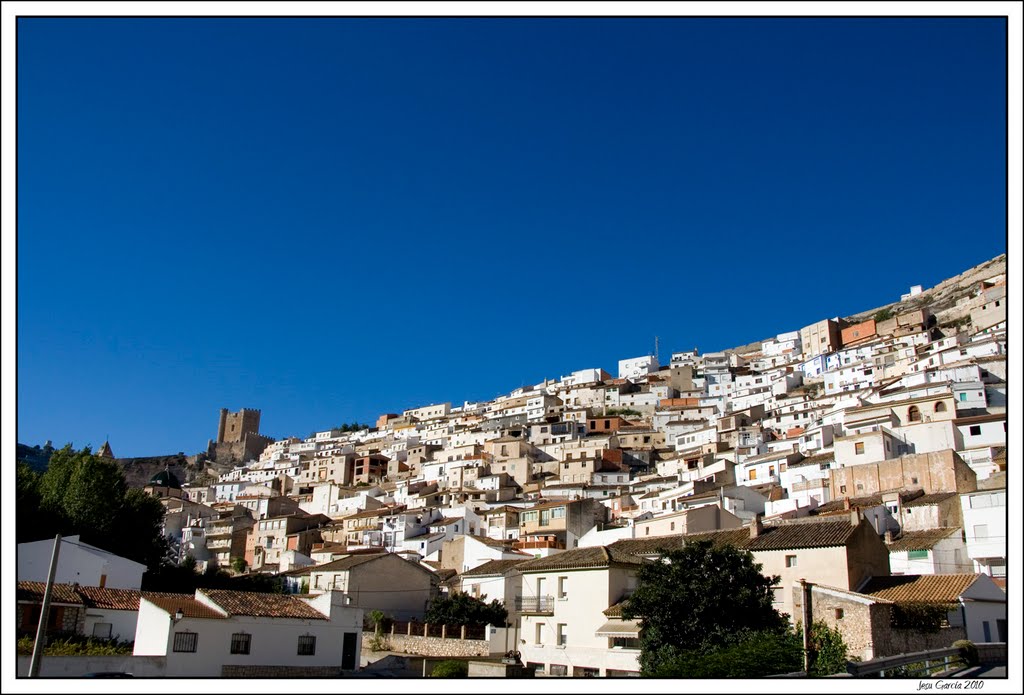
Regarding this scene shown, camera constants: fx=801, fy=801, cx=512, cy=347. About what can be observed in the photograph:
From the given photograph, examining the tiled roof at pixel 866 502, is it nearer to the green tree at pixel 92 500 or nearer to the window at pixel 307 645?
the window at pixel 307 645

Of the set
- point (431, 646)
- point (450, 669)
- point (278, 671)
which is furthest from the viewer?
point (431, 646)

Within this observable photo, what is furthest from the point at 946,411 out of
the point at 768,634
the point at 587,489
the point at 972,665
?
the point at 972,665

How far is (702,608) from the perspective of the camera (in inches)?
994

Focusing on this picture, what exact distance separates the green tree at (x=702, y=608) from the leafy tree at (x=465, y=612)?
10.4 meters

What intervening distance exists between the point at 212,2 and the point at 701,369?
110 metres

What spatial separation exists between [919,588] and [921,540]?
10.3 meters

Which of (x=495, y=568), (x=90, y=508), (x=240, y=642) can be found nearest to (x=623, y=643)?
(x=495, y=568)

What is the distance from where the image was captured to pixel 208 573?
56.1 m

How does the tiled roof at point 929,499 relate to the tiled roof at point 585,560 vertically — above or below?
above

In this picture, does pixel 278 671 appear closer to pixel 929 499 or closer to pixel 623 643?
pixel 623 643

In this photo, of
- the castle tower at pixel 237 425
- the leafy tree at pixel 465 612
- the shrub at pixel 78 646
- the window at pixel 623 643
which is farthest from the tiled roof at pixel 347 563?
the castle tower at pixel 237 425

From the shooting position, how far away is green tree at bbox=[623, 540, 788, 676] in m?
24.9

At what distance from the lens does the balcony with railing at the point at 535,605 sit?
110 feet

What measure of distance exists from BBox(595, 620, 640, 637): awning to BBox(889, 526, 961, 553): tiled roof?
1309cm
